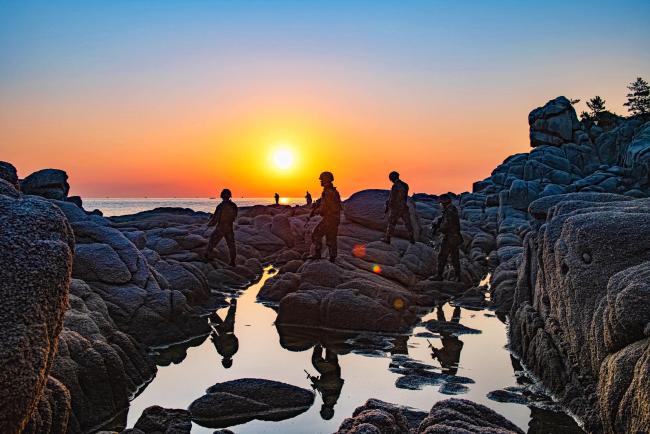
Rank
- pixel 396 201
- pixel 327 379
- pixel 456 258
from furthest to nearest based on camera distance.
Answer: pixel 396 201 < pixel 456 258 < pixel 327 379

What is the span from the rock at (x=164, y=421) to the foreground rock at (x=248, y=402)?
0.31 metres

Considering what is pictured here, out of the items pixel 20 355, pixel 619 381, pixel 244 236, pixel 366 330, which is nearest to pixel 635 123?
pixel 244 236

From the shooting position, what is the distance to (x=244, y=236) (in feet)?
121

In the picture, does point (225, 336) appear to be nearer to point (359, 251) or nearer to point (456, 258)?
point (359, 251)

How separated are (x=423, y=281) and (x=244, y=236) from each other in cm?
1765

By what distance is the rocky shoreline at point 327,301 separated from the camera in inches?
221

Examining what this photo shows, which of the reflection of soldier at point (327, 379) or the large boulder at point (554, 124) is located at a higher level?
the large boulder at point (554, 124)

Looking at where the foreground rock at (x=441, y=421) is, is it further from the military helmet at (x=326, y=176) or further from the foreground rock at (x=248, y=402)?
the military helmet at (x=326, y=176)

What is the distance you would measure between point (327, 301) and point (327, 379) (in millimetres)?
5098

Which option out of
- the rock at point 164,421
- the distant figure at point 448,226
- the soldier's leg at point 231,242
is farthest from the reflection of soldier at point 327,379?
the soldier's leg at point 231,242

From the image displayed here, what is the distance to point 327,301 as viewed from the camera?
52.2 feet

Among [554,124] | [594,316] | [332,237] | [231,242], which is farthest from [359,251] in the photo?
[554,124]

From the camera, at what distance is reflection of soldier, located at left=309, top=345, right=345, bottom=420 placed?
9.28 m

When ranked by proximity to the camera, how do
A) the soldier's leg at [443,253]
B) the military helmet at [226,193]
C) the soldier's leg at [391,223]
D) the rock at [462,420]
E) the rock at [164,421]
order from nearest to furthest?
1. the rock at [462,420]
2. the rock at [164,421]
3. the soldier's leg at [443,253]
4. the military helmet at [226,193]
5. the soldier's leg at [391,223]
